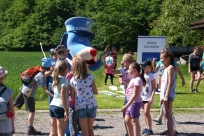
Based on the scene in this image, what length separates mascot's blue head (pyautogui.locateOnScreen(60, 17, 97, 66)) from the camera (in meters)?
7.47

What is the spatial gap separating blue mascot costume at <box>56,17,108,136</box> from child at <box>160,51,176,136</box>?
1095mm

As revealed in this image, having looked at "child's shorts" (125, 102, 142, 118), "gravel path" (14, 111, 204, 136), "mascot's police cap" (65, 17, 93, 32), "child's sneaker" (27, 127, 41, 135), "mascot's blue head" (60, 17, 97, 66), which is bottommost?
"gravel path" (14, 111, 204, 136)

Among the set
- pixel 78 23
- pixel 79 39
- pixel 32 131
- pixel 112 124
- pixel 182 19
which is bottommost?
pixel 112 124

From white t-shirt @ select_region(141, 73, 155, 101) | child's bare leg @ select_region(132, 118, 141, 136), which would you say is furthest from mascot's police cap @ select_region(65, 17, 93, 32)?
child's bare leg @ select_region(132, 118, 141, 136)

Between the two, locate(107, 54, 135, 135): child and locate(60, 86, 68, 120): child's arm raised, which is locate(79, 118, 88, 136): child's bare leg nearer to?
locate(60, 86, 68, 120): child's arm raised

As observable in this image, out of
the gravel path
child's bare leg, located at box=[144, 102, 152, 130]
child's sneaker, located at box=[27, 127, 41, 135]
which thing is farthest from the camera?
the gravel path

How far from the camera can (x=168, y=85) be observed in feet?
24.0

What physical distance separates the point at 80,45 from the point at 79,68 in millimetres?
1511

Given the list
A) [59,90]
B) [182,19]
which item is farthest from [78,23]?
[182,19]

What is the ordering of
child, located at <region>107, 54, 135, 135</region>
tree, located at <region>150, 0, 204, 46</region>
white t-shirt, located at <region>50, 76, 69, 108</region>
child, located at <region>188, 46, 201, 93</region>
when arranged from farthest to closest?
tree, located at <region>150, 0, 204, 46</region>, child, located at <region>188, 46, 201, 93</region>, child, located at <region>107, 54, 135, 135</region>, white t-shirt, located at <region>50, 76, 69, 108</region>

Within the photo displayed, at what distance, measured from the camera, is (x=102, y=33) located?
210ft

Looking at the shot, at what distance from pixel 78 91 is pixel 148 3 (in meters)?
56.2

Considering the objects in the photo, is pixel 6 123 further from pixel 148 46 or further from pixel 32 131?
pixel 148 46

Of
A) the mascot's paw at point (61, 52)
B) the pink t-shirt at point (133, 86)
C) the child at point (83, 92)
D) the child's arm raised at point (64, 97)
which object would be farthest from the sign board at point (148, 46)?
the child's arm raised at point (64, 97)
